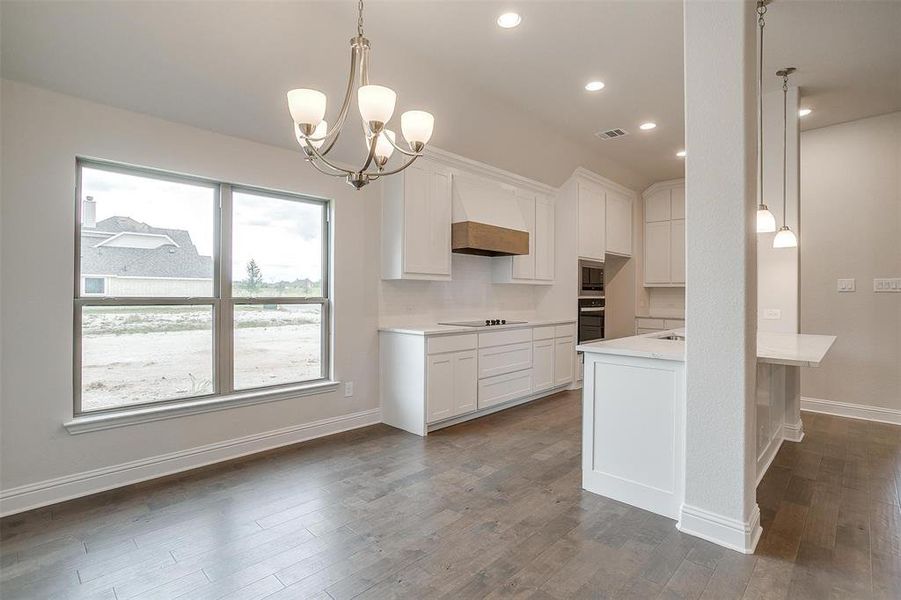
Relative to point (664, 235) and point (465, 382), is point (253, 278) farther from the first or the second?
point (664, 235)

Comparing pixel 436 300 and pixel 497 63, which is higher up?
pixel 497 63

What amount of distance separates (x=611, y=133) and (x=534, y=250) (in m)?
1.53

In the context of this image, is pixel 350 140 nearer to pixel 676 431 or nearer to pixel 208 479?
pixel 208 479

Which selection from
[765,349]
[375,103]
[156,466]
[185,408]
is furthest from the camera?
[185,408]

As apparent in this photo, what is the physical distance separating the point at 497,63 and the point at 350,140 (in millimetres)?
1308

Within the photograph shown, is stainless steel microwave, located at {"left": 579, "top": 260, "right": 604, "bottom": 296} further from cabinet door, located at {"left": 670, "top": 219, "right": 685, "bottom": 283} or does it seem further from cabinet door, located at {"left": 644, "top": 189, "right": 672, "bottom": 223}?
cabinet door, located at {"left": 644, "top": 189, "right": 672, "bottom": 223}

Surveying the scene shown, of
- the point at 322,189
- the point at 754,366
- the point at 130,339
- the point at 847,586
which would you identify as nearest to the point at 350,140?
the point at 322,189

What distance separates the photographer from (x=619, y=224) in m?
6.70

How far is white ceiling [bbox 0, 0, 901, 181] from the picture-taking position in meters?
2.43

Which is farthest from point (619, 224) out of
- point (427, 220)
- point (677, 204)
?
point (427, 220)

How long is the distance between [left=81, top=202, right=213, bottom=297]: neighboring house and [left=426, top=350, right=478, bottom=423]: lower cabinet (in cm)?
188

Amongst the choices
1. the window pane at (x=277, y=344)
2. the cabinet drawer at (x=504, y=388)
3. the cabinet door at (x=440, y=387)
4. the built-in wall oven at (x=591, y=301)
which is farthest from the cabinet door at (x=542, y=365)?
the window pane at (x=277, y=344)

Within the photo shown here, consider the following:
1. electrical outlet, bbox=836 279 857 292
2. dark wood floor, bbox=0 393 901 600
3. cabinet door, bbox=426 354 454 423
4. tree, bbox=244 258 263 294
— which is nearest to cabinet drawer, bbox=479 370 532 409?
cabinet door, bbox=426 354 454 423

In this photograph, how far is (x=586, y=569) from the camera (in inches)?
78.7
